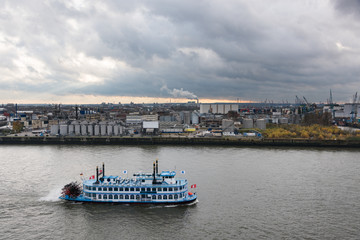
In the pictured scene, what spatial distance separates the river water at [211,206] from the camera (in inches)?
408

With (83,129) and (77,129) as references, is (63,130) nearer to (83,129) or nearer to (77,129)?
(77,129)

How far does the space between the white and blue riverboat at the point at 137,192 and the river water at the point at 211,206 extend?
0.33 m

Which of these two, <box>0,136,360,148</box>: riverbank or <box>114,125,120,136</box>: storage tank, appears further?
<box>114,125,120,136</box>: storage tank

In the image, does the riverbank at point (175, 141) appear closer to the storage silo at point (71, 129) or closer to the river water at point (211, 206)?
the storage silo at point (71, 129)

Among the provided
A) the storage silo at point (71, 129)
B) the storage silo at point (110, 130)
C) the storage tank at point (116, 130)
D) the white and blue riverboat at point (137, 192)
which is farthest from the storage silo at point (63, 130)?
the white and blue riverboat at point (137, 192)

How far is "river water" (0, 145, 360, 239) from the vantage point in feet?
34.0

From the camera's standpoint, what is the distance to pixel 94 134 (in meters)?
34.2

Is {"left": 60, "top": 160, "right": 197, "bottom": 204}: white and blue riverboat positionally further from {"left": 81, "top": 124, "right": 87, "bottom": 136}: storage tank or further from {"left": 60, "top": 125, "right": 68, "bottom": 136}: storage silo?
{"left": 60, "top": 125, "right": 68, "bottom": 136}: storage silo

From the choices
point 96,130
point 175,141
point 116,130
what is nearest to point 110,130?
point 116,130

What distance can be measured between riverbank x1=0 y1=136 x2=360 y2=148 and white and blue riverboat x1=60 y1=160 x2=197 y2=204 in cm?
1739

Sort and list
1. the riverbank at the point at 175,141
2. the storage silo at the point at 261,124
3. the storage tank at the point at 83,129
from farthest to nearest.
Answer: the storage silo at the point at 261,124, the storage tank at the point at 83,129, the riverbank at the point at 175,141

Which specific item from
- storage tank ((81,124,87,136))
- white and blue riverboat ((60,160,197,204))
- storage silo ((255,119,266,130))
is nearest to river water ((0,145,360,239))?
white and blue riverboat ((60,160,197,204))

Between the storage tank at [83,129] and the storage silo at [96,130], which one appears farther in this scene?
the storage tank at [83,129]

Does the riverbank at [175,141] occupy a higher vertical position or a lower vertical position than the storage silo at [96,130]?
lower
